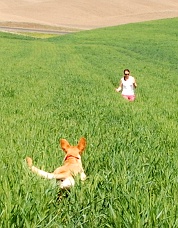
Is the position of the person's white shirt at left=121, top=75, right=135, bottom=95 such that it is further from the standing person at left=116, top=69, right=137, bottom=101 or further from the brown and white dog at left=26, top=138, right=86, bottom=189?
the brown and white dog at left=26, top=138, right=86, bottom=189

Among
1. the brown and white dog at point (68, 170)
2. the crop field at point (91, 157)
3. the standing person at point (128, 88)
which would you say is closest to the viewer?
the crop field at point (91, 157)

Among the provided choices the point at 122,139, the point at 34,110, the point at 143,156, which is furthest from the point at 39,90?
the point at 143,156

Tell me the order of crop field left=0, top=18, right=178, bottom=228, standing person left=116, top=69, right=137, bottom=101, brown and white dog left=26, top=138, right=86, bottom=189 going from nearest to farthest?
crop field left=0, top=18, right=178, bottom=228
brown and white dog left=26, top=138, right=86, bottom=189
standing person left=116, top=69, right=137, bottom=101

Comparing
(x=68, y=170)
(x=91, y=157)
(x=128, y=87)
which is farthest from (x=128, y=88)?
(x=68, y=170)

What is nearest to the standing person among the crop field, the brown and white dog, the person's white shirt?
the person's white shirt

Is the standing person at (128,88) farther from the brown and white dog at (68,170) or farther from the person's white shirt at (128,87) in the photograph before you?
the brown and white dog at (68,170)

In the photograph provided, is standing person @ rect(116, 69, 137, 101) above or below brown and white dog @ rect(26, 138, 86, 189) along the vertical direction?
below

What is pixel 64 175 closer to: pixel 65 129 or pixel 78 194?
pixel 78 194

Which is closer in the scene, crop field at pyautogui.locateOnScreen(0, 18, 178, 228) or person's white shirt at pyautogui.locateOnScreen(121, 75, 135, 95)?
crop field at pyautogui.locateOnScreen(0, 18, 178, 228)

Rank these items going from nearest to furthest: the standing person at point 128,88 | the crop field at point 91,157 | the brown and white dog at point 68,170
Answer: the crop field at point 91,157 < the brown and white dog at point 68,170 < the standing person at point 128,88

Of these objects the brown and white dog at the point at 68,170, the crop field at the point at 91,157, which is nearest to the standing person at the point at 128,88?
the crop field at the point at 91,157

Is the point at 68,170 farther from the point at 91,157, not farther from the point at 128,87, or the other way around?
the point at 128,87

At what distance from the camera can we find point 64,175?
3.67m

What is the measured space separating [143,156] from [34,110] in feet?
14.3
